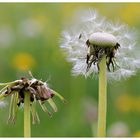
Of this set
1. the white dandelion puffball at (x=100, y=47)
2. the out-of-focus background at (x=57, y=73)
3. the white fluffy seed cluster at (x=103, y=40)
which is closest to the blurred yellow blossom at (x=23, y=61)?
the out-of-focus background at (x=57, y=73)

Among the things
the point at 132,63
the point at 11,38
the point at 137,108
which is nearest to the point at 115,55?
the point at 132,63

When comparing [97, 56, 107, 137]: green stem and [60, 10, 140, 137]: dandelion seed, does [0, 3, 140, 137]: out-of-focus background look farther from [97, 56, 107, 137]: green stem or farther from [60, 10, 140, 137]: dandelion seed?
[97, 56, 107, 137]: green stem

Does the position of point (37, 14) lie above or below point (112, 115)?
above

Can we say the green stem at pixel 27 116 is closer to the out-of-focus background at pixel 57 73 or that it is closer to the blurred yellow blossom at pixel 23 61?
the out-of-focus background at pixel 57 73

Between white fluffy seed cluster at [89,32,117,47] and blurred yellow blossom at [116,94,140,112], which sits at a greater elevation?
white fluffy seed cluster at [89,32,117,47]

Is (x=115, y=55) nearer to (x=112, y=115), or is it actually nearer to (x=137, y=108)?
(x=112, y=115)

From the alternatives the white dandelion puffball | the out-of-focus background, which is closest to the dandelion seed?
the white dandelion puffball
